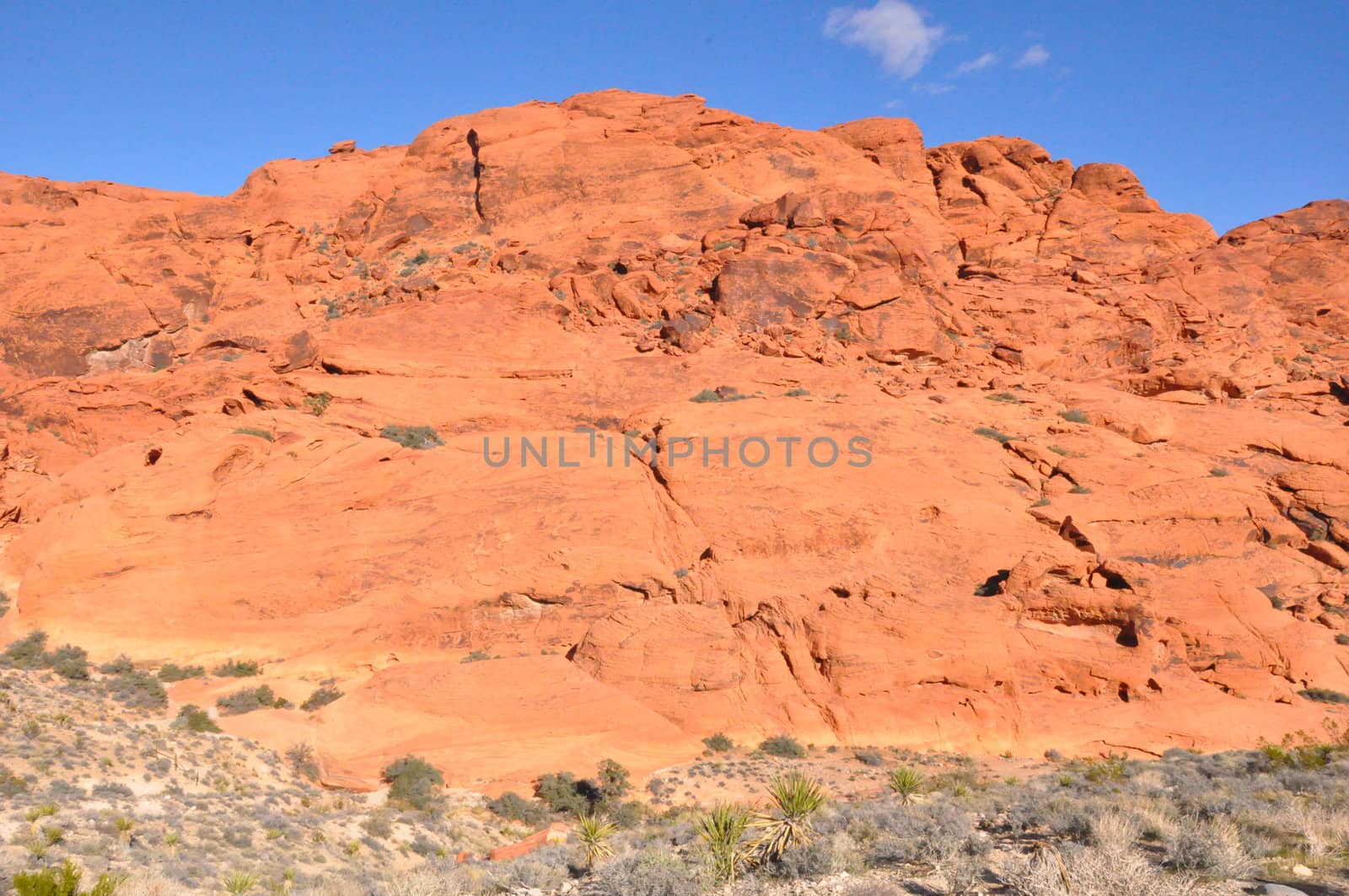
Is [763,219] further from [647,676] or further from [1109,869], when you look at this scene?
[1109,869]

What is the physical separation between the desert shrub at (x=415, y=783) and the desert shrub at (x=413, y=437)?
356 inches

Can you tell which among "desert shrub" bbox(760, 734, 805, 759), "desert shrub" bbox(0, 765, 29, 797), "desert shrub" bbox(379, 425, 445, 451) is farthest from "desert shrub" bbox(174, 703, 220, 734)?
"desert shrub" bbox(760, 734, 805, 759)

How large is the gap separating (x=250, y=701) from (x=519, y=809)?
5858mm

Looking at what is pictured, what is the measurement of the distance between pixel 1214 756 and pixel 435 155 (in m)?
36.4

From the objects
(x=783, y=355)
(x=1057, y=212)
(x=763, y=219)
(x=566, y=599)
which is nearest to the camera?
(x=566, y=599)

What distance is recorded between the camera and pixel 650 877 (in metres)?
8.59

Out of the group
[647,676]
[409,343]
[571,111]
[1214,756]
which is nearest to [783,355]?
[409,343]

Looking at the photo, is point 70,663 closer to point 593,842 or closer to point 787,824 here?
point 593,842

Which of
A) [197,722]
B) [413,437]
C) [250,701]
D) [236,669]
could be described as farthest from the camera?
[413,437]

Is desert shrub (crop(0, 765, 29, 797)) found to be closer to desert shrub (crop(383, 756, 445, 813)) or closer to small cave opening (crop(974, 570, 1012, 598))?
desert shrub (crop(383, 756, 445, 813))

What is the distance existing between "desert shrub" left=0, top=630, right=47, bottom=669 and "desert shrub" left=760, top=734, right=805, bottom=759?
13719 mm

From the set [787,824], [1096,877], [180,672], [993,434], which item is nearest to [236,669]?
[180,672]

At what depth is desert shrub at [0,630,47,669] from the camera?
15.8 m

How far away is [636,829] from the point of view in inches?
517
